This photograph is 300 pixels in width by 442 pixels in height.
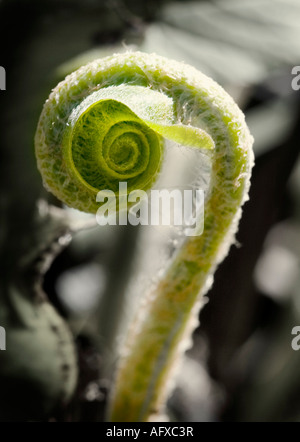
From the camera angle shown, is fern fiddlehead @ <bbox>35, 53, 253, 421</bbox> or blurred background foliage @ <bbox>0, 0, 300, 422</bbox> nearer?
fern fiddlehead @ <bbox>35, 53, 253, 421</bbox>

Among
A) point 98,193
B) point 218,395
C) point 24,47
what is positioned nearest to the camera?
point 98,193

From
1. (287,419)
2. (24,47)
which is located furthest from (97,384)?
(24,47)

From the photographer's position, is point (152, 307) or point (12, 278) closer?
point (152, 307)

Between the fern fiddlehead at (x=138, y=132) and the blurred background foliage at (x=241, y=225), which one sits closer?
the fern fiddlehead at (x=138, y=132)
